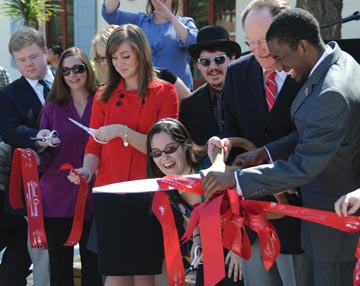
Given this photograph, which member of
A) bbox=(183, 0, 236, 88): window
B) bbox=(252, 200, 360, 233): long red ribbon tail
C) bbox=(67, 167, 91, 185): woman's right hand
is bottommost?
bbox=(67, 167, 91, 185): woman's right hand

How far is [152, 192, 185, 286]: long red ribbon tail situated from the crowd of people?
0.15 meters

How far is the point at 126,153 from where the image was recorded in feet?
14.5

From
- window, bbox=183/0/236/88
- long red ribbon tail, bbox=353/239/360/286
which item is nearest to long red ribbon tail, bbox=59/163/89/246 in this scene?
long red ribbon tail, bbox=353/239/360/286

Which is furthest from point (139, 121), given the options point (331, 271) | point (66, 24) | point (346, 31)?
point (66, 24)

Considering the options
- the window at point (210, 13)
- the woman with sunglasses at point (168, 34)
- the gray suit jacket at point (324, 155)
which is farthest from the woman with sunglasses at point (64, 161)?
the window at point (210, 13)

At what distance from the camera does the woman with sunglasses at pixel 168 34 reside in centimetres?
536

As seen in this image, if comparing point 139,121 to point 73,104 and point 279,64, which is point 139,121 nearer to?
point 73,104

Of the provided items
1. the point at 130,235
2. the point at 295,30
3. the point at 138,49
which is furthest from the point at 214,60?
the point at 295,30

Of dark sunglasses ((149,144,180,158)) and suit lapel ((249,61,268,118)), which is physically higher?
suit lapel ((249,61,268,118))

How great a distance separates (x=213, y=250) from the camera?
128 inches

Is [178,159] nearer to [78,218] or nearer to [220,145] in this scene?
[220,145]

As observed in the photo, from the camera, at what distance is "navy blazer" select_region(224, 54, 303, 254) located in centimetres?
366

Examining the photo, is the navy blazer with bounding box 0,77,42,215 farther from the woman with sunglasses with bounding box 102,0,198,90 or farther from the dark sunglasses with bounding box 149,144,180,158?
the dark sunglasses with bounding box 149,144,180,158

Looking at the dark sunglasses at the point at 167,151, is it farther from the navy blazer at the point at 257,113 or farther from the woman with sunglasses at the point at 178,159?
the navy blazer at the point at 257,113
